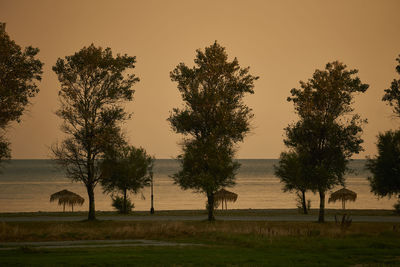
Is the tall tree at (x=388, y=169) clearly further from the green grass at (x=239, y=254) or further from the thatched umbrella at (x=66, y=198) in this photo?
the thatched umbrella at (x=66, y=198)

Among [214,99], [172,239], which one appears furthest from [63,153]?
[172,239]

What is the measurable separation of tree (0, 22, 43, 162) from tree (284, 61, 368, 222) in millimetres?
23243

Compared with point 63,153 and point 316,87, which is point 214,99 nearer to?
point 316,87

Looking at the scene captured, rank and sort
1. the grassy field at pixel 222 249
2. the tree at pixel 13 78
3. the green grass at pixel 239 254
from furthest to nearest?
the tree at pixel 13 78, the grassy field at pixel 222 249, the green grass at pixel 239 254

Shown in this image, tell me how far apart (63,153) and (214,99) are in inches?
583

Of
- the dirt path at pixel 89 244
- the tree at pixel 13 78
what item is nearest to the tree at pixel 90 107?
the tree at pixel 13 78

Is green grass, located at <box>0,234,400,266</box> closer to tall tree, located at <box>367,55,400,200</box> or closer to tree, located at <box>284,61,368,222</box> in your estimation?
tree, located at <box>284,61,368,222</box>

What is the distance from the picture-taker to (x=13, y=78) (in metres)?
41.5

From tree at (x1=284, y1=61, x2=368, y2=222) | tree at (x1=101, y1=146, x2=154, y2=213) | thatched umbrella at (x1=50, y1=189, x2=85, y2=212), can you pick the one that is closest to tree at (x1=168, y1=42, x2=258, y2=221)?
tree at (x1=284, y1=61, x2=368, y2=222)

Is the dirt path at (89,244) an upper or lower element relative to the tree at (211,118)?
lower

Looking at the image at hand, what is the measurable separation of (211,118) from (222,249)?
72.5 feet

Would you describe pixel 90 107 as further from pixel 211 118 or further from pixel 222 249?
→ pixel 222 249

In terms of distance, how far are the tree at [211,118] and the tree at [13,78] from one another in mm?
12906

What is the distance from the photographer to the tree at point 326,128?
4309 centimetres
